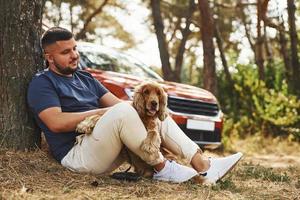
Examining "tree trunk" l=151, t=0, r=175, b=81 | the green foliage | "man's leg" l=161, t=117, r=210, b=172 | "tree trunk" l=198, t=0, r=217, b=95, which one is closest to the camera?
"man's leg" l=161, t=117, r=210, b=172

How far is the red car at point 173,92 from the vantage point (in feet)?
21.7

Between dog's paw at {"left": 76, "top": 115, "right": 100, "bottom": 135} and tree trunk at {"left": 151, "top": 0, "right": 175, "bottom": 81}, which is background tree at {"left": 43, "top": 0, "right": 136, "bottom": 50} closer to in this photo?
tree trunk at {"left": 151, "top": 0, "right": 175, "bottom": 81}

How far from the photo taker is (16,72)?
14.9ft

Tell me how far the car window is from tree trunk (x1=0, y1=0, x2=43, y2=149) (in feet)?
7.77

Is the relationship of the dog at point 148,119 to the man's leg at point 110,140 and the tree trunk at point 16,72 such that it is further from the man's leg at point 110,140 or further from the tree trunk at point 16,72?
the tree trunk at point 16,72

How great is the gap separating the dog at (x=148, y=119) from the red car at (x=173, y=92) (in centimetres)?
212

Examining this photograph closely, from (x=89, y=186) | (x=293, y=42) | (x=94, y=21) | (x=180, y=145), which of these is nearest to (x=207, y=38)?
(x=293, y=42)

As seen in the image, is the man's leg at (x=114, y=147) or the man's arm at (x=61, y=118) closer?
the man's leg at (x=114, y=147)

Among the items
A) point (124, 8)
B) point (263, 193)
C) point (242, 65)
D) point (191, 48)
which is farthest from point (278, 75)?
point (191, 48)

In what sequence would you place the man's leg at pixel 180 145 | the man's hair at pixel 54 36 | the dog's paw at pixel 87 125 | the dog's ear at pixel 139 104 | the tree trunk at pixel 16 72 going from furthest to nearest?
the tree trunk at pixel 16 72, the man's hair at pixel 54 36, the man's leg at pixel 180 145, the dog's ear at pixel 139 104, the dog's paw at pixel 87 125

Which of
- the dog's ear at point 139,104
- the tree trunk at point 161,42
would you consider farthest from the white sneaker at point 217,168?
the tree trunk at point 161,42

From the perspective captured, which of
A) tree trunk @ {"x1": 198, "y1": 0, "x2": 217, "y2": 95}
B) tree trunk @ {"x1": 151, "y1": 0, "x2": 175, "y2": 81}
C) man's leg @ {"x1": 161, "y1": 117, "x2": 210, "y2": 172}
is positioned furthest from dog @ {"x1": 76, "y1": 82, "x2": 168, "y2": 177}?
tree trunk @ {"x1": 151, "y1": 0, "x2": 175, "y2": 81}

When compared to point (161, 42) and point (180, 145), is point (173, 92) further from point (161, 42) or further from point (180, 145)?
point (161, 42)

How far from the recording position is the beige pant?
3891mm
